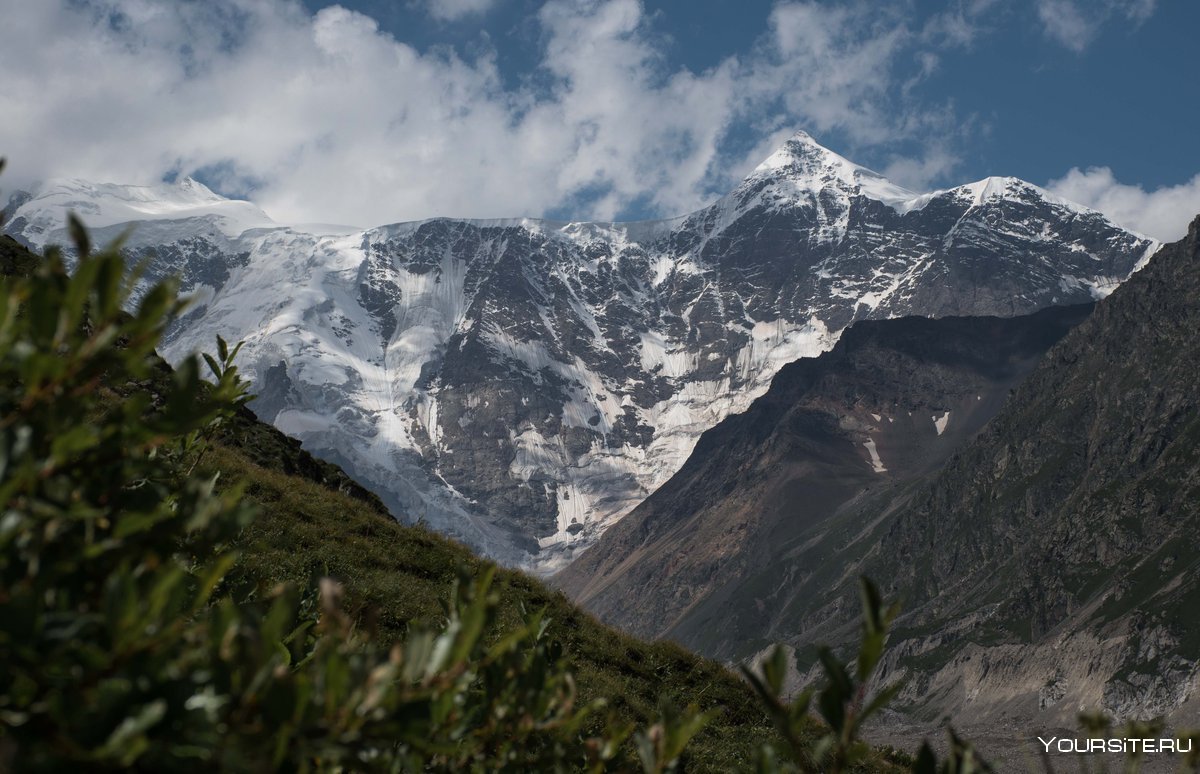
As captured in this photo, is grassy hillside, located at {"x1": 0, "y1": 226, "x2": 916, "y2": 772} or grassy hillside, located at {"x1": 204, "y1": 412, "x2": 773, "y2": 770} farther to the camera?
grassy hillside, located at {"x1": 204, "y1": 412, "x2": 773, "y2": 770}

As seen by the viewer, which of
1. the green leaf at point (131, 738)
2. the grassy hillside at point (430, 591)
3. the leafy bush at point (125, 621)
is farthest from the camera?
the grassy hillside at point (430, 591)

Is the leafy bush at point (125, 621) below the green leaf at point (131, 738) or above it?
above

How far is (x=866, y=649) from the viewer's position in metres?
2.55

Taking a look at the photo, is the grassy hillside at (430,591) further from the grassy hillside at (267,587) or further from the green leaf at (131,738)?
the green leaf at (131,738)

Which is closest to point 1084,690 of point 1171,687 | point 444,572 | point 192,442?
point 1171,687

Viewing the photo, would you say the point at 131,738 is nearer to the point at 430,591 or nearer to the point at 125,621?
the point at 125,621

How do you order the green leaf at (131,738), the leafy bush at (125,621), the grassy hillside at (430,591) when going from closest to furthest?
the green leaf at (131,738)
the leafy bush at (125,621)
the grassy hillside at (430,591)

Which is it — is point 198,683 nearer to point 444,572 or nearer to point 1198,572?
point 444,572

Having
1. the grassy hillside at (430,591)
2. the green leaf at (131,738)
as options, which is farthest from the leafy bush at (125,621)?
the grassy hillside at (430,591)

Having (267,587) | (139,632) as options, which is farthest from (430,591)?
(139,632)

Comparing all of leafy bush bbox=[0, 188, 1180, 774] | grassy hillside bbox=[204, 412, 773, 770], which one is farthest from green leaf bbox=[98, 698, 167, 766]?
grassy hillside bbox=[204, 412, 773, 770]

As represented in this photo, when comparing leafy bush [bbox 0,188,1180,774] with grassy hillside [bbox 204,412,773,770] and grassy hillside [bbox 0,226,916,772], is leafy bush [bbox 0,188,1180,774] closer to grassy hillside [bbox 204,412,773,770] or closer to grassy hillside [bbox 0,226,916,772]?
grassy hillside [bbox 0,226,916,772]

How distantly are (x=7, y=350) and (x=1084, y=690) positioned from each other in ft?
711

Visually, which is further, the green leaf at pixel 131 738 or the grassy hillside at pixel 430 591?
the grassy hillside at pixel 430 591
